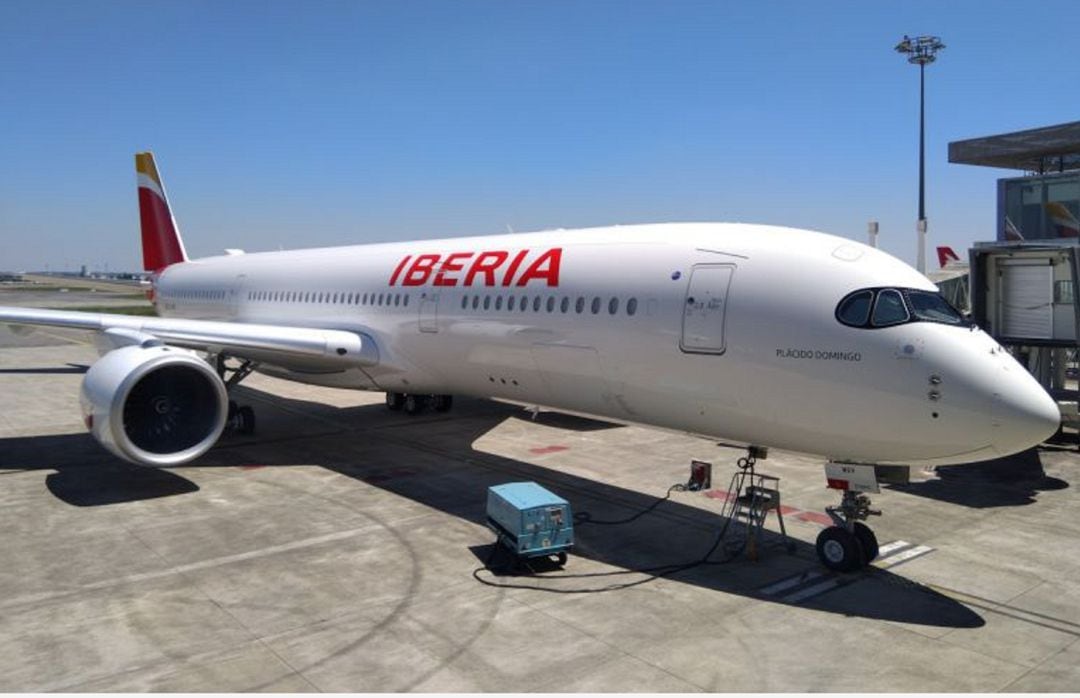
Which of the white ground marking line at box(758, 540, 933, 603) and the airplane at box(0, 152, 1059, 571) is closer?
the airplane at box(0, 152, 1059, 571)

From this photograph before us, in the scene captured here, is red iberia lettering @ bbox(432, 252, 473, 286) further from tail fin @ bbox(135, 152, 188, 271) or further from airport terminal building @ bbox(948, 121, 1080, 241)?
tail fin @ bbox(135, 152, 188, 271)

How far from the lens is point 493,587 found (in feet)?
28.3

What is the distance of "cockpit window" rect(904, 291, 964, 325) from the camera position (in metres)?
8.54

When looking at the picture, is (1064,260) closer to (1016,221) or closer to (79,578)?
(1016,221)

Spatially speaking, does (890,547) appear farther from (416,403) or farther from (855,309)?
(416,403)

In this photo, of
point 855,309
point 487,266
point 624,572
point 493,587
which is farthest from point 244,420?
A: point 855,309

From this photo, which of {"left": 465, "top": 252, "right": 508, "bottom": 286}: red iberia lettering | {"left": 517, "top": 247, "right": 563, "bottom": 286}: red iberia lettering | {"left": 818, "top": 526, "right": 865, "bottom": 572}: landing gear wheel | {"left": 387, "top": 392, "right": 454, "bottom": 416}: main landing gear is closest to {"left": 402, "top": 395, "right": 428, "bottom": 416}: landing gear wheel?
{"left": 387, "top": 392, "right": 454, "bottom": 416}: main landing gear

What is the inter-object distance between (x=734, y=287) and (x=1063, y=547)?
5170 mm

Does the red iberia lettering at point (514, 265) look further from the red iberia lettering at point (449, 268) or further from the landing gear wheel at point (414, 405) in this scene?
the landing gear wheel at point (414, 405)

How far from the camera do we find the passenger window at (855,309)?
28.6ft

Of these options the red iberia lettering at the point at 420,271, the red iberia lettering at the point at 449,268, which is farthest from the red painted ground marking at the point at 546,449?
the red iberia lettering at the point at 420,271

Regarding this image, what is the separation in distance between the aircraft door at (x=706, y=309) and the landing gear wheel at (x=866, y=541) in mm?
2502

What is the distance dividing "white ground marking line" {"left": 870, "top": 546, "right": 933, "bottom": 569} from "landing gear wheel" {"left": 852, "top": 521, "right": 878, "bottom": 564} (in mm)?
132

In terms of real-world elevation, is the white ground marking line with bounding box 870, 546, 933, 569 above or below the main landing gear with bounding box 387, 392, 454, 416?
below
